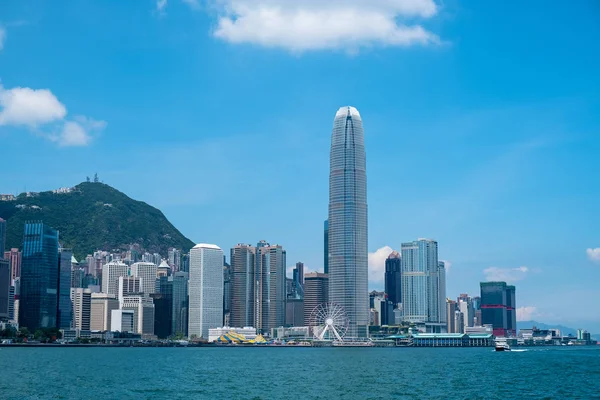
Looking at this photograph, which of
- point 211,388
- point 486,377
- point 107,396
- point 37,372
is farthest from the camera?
point 37,372

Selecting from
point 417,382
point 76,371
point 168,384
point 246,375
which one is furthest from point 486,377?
point 76,371

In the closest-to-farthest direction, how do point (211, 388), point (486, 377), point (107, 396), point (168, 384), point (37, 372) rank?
point (107, 396) → point (211, 388) → point (168, 384) → point (486, 377) → point (37, 372)

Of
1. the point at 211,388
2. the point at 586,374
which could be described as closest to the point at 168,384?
the point at 211,388

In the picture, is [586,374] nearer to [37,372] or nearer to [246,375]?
[246,375]

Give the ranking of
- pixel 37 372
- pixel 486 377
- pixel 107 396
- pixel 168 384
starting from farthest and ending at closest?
pixel 37 372 → pixel 486 377 → pixel 168 384 → pixel 107 396

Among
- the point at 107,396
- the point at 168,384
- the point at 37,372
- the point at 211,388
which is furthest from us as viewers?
the point at 37,372

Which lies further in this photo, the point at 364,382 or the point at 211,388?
the point at 364,382

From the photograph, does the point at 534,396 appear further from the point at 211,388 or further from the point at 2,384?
the point at 2,384

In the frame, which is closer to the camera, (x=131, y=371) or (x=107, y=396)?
(x=107, y=396)
